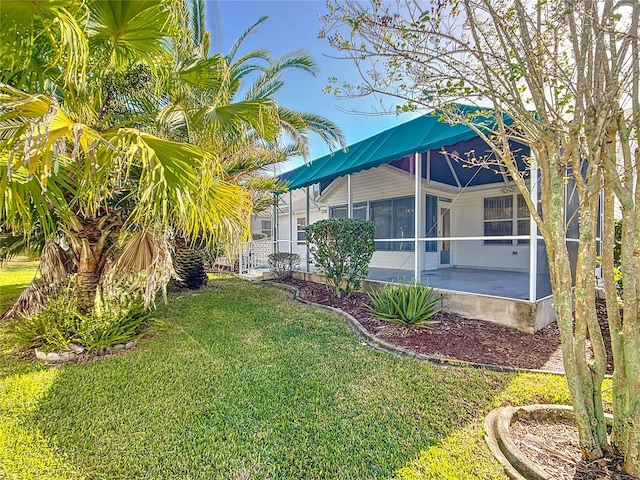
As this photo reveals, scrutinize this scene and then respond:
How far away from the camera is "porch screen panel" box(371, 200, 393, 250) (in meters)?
10.9

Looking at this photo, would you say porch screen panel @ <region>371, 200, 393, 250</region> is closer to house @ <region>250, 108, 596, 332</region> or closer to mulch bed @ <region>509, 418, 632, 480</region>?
house @ <region>250, 108, 596, 332</region>

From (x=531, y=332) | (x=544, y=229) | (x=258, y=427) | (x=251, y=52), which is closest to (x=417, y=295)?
(x=531, y=332)

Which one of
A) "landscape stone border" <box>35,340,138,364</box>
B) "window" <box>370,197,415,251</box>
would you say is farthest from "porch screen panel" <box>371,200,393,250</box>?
"landscape stone border" <box>35,340,138,364</box>

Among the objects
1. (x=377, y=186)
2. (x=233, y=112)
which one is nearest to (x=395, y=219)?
(x=377, y=186)

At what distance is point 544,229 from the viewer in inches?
94.7

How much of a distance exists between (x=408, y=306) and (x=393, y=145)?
396 cm

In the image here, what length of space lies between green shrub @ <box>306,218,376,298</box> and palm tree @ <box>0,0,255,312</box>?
9.06ft

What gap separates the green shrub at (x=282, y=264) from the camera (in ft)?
36.5

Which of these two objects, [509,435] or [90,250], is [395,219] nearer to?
[509,435]

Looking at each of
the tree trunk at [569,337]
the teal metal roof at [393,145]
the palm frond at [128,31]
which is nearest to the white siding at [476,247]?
the teal metal roof at [393,145]

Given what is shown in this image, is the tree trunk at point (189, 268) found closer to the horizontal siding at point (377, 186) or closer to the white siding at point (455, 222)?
the horizontal siding at point (377, 186)

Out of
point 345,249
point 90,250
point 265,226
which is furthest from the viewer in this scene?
point 265,226

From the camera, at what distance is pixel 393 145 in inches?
288

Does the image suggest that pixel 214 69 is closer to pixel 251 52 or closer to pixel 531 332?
pixel 251 52
